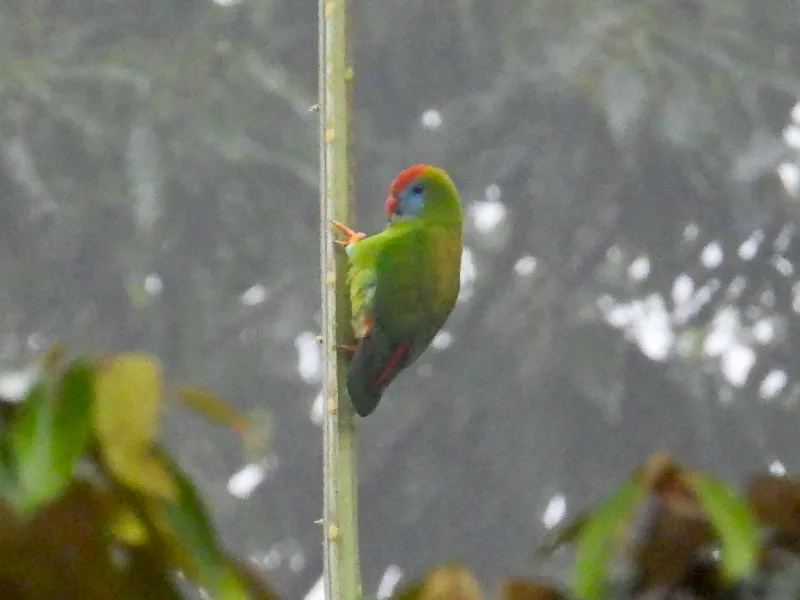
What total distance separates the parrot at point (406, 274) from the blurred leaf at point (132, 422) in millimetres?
430

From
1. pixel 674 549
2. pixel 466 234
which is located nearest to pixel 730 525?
pixel 674 549

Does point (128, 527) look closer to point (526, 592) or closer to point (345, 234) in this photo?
point (526, 592)

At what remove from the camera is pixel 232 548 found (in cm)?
114

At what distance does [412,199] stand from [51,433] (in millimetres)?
643

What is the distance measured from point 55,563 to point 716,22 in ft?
3.88

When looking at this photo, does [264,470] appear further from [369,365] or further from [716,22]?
[716,22]

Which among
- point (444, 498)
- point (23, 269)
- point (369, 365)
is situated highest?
point (369, 365)

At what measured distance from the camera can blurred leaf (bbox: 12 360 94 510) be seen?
0.29m

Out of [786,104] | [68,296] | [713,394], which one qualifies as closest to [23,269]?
[68,296]

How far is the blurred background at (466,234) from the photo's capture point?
3.86 ft

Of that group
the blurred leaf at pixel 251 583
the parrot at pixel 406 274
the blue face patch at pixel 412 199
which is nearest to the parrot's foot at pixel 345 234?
the parrot at pixel 406 274

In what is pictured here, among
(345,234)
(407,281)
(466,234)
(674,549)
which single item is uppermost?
(674,549)

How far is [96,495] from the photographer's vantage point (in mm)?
335

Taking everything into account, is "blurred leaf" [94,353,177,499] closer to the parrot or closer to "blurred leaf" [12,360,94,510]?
"blurred leaf" [12,360,94,510]
